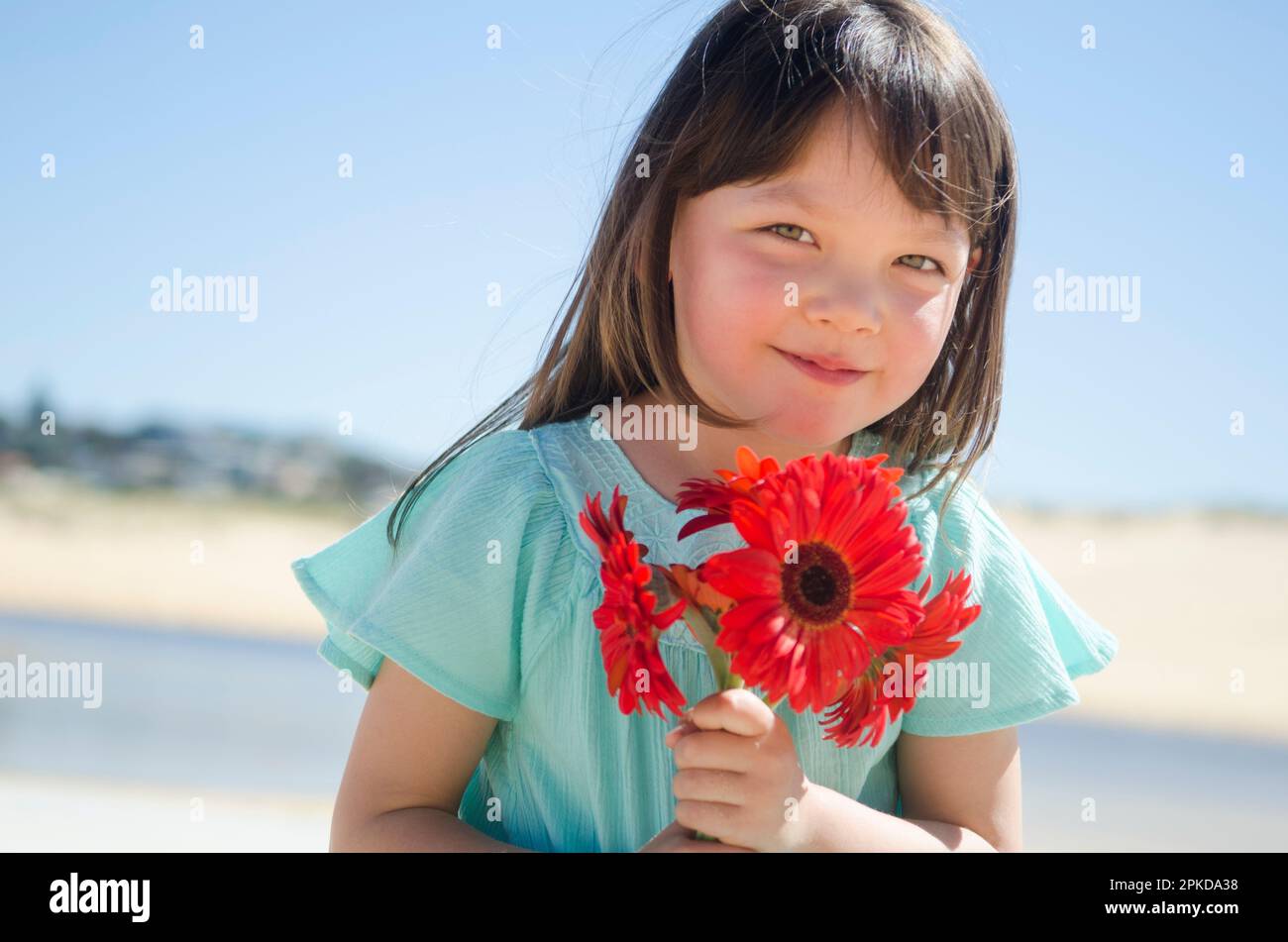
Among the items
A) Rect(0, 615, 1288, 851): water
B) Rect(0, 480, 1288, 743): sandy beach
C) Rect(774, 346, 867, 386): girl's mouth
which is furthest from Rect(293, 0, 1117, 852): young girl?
Rect(0, 480, 1288, 743): sandy beach

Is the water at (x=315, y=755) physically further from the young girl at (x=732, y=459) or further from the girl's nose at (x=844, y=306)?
the girl's nose at (x=844, y=306)

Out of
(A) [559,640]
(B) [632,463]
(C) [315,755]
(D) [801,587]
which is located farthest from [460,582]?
(C) [315,755]

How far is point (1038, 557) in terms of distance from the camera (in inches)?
617

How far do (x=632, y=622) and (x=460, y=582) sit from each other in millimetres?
544

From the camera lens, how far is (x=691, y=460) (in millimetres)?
1642

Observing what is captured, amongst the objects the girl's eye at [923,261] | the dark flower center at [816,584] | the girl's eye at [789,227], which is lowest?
the dark flower center at [816,584]

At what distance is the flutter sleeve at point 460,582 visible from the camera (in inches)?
59.1

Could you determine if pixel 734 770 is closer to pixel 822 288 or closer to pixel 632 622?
pixel 632 622

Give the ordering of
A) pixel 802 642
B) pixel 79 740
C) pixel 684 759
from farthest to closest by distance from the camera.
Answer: pixel 79 740
pixel 684 759
pixel 802 642

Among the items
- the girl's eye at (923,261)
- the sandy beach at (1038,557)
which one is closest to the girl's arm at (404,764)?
the girl's eye at (923,261)

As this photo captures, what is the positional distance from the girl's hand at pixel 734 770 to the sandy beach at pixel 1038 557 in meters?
11.2

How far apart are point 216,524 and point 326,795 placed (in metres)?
14.1
